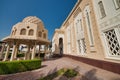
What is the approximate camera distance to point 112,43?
21.1ft

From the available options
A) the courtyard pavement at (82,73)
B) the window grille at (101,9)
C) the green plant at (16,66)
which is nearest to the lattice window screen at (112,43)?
the courtyard pavement at (82,73)

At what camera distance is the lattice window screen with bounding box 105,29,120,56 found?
19.7ft

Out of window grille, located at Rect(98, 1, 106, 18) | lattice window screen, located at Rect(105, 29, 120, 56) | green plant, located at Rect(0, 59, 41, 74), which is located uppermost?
window grille, located at Rect(98, 1, 106, 18)

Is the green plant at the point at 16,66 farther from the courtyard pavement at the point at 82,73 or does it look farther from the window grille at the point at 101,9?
the window grille at the point at 101,9

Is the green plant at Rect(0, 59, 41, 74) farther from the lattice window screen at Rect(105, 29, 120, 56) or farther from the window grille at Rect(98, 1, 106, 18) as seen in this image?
the window grille at Rect(98, 1, 106, 18)

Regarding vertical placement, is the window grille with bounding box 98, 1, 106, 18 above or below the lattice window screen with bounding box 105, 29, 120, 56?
above

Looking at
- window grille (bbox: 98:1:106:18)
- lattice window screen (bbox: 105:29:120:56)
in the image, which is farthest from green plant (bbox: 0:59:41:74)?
window grille (bbox: 98:1:106:18)

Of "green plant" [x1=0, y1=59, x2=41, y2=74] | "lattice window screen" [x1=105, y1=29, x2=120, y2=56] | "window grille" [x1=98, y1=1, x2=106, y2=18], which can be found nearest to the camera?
"lattice window screen" [x1=105, y1=29, x2=120, y2=56]

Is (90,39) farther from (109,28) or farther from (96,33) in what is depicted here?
(109,28)

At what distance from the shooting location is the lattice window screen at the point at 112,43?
6.02m

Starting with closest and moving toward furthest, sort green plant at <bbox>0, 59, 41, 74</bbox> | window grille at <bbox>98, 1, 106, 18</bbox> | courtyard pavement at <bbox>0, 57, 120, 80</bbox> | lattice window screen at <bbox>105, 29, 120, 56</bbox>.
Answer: courtyard pavement at <bbox>0, 57, 120, 80</bbox> → lattice window screen at <bbox>105, 29, 120, 56</bbox> → window grille at <bbox>98, 1, 106, 18</bbox> → green plant at <bbox>0, 59, 41, 74</bbox>

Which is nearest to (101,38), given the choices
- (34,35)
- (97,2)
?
(97,2)

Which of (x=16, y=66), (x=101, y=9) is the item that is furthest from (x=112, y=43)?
(x=16, y=66)

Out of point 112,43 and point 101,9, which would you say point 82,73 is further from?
point 101,9
